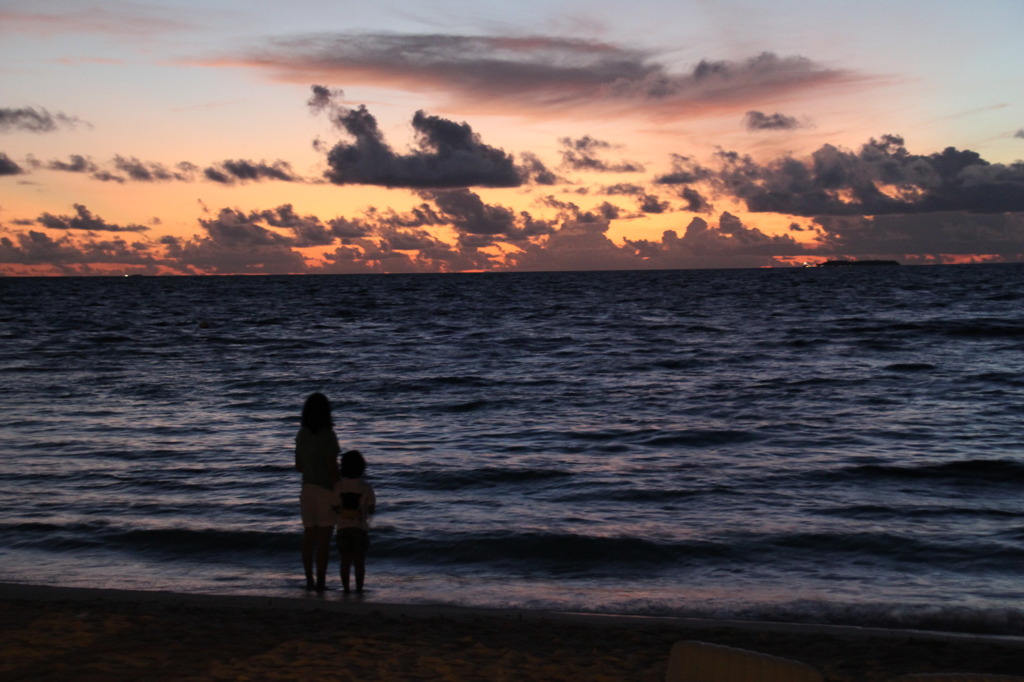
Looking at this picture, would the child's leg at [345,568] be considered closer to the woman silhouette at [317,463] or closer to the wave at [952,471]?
the woman silhouette at [317,463]

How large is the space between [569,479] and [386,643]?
7.83 meters

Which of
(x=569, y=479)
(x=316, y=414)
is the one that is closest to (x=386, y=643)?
(x=316, y=414)

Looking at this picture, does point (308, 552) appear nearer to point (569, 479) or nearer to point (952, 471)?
point (569, 479)

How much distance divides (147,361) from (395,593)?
97.2 feet

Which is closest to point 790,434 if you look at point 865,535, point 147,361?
point 865,535

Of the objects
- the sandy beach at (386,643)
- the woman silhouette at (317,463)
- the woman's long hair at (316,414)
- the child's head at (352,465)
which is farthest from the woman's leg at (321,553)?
the woman's long hair at (316,414)

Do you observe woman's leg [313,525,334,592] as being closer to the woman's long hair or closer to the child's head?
the child's head

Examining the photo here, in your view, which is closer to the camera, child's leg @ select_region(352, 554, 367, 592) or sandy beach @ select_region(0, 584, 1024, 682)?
sandy beach @ select_region(0, 584, 1024, 682)

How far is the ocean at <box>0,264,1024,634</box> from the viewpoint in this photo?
31.0 feet

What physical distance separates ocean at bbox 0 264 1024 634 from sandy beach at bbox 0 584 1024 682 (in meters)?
0.90

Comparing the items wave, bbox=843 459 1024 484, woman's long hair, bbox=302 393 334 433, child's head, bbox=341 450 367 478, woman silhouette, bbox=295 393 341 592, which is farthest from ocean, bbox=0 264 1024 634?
woman's long hair, bbox=302 393 334 433

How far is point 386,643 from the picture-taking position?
693 centimetres

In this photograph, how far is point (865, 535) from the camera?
1102 cm

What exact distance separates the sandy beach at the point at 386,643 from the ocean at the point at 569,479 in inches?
35.4
